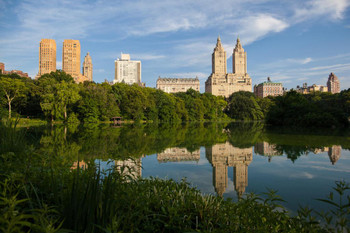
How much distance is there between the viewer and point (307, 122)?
21172 mm

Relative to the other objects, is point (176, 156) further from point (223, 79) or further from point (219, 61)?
point (219, 61)

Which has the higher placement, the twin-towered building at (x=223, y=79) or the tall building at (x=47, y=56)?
the tall building at (x=47, y=56)

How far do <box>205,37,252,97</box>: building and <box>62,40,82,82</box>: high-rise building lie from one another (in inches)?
3222

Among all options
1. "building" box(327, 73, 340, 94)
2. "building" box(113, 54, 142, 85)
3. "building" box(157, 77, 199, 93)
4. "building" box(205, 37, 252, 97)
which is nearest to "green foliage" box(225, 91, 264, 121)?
"building" box(205, 37, 252, 97)

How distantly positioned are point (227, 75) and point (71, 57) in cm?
9457

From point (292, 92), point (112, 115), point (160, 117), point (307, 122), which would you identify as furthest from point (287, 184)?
point (160, 117)

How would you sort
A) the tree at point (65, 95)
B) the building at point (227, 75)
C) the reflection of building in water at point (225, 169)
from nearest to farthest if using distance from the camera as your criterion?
the reflection of building in water at point (225, 169), the tree at point (65, 95), the building at point (227, 75)

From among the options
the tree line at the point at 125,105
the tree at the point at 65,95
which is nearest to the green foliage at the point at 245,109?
the tree line at the point at 125,105

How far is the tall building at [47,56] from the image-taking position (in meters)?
140

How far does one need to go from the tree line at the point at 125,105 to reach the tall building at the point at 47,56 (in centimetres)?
11010

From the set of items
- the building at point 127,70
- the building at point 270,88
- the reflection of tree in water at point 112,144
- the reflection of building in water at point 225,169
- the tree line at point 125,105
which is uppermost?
the building at point 127,70

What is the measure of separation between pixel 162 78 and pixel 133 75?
110 feet

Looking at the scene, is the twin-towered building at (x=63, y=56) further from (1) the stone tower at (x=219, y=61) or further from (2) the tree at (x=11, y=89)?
(2) the tree at (x=11, y=89)

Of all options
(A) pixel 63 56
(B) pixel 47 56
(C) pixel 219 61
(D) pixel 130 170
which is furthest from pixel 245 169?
(B) pixel 47 56
